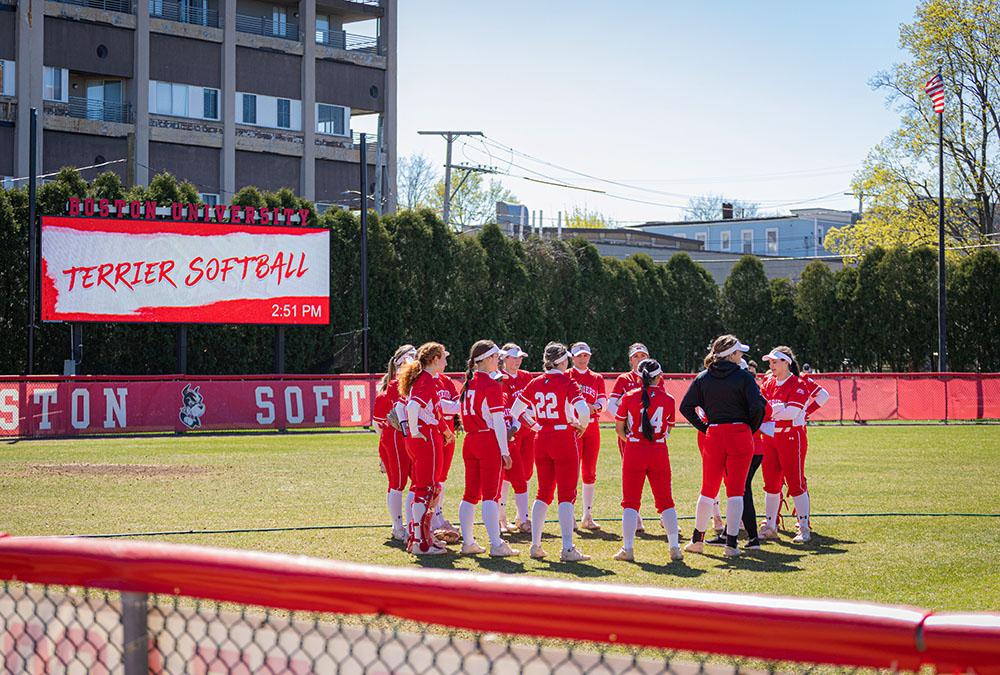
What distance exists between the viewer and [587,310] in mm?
48500

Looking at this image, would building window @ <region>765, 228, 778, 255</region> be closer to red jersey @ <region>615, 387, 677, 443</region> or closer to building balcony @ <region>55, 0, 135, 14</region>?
building balcony @ <region>55, 0, 135, 14</region>

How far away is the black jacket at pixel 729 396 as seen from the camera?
36.7ft

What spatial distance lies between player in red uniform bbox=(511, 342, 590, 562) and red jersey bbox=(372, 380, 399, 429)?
5.29ft

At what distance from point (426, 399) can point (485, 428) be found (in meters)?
0.66

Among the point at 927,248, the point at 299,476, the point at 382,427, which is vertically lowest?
the point at 299,476

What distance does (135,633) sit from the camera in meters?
2.91

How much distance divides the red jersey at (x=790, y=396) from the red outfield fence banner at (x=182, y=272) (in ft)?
79.3

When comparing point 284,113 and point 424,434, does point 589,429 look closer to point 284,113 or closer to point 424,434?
point 424,434

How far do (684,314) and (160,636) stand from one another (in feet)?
162

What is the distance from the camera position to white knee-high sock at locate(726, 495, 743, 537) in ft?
37.6

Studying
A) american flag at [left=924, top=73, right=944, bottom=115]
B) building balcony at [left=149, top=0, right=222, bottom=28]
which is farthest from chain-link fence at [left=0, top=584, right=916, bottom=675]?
building balcony at [left=149, top=0, right=222, bottom=28]

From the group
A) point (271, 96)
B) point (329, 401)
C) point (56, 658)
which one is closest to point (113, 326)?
point (329, 401)

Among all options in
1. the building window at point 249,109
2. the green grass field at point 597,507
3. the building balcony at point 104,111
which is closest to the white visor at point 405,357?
the green grass field at point 597,507

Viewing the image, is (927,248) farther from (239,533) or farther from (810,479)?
(239,533)
